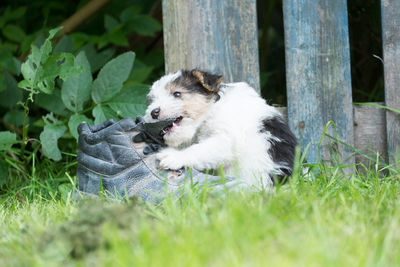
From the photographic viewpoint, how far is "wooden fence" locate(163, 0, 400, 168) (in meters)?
3.42

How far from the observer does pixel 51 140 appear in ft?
11.4

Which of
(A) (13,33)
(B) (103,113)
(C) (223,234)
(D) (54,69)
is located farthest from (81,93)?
(C) (223,234)

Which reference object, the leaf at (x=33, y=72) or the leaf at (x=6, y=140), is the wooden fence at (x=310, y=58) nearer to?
the leaf at (x=33, y=72)

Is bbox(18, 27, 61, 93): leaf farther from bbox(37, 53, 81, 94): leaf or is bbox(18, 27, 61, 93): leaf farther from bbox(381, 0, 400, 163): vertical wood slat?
bbox(381, 0, 400, 163): vertical wood slat

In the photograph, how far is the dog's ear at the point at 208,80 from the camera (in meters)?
3.12

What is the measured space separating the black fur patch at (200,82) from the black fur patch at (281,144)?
0.38m

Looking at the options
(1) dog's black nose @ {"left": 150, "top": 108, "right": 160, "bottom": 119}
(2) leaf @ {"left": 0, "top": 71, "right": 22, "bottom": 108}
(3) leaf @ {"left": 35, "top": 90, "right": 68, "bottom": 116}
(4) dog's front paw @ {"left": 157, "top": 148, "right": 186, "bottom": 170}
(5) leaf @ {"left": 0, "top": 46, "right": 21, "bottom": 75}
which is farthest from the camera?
(5) leaf @ {"left": 0, "top": 46, "right": 21, "bottom": 75}

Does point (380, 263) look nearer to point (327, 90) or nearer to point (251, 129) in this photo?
point (251, 129)

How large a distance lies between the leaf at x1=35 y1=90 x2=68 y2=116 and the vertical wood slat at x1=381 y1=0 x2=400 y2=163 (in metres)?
2.32

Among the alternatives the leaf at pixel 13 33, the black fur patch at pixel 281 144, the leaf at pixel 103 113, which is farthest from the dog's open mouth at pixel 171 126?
Answer: the leaf at pixel 13 33

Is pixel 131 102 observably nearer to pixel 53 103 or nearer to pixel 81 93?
pixel 81 93

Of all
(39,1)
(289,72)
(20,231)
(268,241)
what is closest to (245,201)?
(268,241)

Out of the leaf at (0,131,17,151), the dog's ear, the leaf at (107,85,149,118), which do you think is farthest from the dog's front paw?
the leaf at (0,131,17,151)

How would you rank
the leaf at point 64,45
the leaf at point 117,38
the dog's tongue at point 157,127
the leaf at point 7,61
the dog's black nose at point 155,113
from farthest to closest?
the leaf at point 117,38 < the leaf at point 7,61 < the leaf at point 64,45 < the dog's black nose at point 155,113 < the dog's tongue at point 157,127
